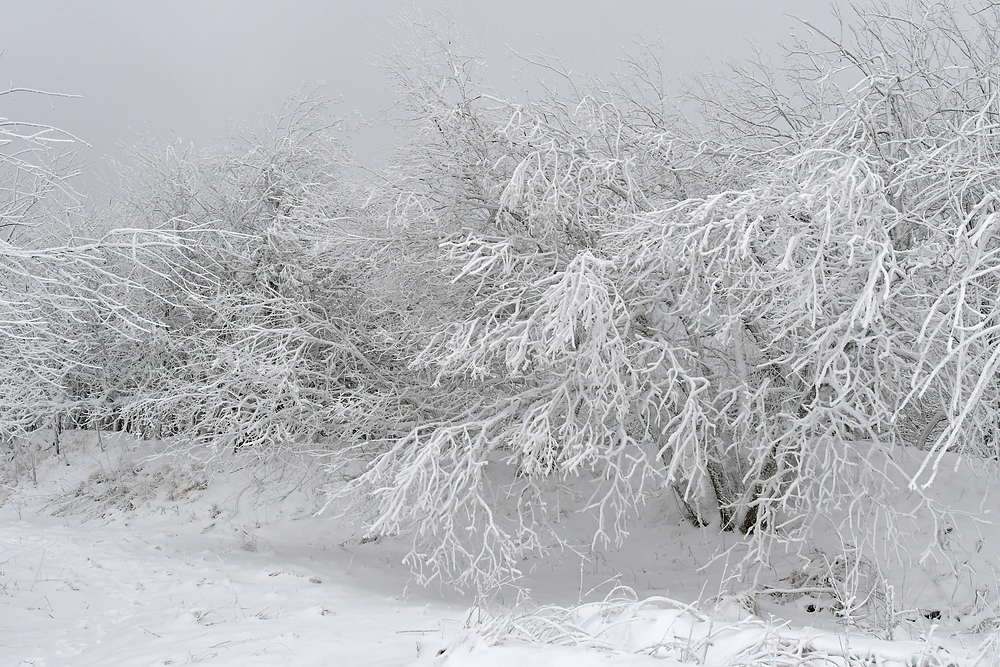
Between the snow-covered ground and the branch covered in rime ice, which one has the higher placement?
the branch covered in rime ice

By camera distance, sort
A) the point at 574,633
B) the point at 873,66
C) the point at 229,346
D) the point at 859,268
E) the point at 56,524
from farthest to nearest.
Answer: the point at 56,524
the point at 229,346
the point at 873,66
the point at 859,268
the point at 574,633

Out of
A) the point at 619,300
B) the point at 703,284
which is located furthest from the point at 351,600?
the point at 703,284

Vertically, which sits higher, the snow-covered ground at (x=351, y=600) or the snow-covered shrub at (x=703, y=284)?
the snow-covered shrub at (x=703, y=284)

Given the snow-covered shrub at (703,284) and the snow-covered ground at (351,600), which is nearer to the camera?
the snow-covered ground at (351,600)

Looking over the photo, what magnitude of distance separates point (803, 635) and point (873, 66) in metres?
5.60

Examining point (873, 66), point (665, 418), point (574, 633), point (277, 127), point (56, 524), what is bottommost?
point (56, 524)

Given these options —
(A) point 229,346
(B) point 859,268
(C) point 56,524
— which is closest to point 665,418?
(B) point 859,268

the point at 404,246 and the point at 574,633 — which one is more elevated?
the point at 404,246

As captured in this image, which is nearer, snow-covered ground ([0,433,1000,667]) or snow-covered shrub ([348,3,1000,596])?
snow-covered ground ([0,433,1000,667])

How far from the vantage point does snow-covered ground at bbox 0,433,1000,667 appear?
12.1 ft

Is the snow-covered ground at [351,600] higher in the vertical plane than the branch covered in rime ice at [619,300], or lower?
lower

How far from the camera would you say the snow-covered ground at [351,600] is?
12.1 feet

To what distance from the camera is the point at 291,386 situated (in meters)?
8.93

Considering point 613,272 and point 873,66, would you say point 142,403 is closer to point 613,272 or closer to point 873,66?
point 613,272
